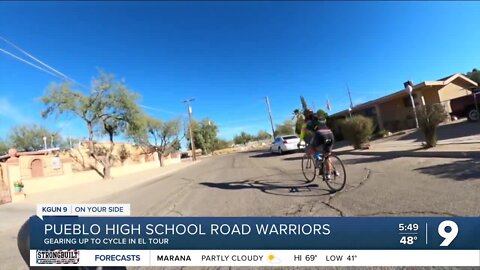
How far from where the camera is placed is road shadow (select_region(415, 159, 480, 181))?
6420 mm

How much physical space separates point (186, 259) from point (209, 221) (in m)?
0.29

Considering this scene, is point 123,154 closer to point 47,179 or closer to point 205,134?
point 47,179

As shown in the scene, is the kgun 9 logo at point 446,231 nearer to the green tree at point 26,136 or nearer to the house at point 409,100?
the house at point 409,100

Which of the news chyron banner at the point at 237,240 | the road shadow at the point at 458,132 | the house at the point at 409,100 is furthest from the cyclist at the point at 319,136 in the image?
the house at the point at 409,100

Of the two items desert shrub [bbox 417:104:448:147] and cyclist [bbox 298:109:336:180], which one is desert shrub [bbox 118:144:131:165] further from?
cyclist [bbox 298:109:336:180]

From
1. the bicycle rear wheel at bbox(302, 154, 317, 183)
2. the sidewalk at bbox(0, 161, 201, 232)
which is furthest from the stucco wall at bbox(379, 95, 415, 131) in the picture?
the sidewalk at bbox(0, 161, 201, 232)

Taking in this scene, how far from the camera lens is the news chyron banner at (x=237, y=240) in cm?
202

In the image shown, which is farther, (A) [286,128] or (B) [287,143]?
(A) [286,128]

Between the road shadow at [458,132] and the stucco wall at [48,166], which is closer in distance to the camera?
the road shadow at [458,132]

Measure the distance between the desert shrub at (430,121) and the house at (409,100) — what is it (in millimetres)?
13306

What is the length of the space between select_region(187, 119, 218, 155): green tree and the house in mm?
58135

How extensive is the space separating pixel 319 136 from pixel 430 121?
7511mm

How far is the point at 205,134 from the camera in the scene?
8969 cm

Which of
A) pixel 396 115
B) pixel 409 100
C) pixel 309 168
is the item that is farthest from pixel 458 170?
pixel 396 115
